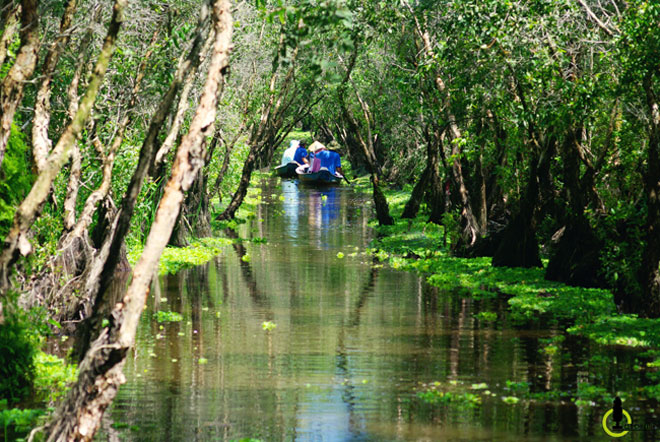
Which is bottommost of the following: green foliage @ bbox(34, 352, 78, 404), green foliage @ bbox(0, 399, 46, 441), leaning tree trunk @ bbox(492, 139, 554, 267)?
green foliage @ bbox(0, 399, 46, 441)

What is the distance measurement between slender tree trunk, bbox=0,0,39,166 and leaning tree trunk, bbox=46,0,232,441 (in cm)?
290

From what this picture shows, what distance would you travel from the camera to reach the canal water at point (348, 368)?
39.0 feet

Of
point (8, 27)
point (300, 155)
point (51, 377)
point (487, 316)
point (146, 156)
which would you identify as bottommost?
point (51, 377)

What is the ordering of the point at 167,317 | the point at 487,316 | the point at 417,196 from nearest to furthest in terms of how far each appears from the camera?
the point at 167,317
the point at 487,316
the point at 417,196

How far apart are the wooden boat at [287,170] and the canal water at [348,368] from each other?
170ft

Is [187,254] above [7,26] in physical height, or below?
below

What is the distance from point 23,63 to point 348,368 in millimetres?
7334

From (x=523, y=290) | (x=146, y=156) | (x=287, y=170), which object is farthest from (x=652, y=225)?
(x=287, y=170)

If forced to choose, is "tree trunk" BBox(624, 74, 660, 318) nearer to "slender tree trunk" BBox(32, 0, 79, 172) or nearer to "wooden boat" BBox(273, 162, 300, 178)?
"slender tree trunk" BBox(32, 0, 79, 172)

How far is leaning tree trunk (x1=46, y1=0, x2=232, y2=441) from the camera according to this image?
28.9ft

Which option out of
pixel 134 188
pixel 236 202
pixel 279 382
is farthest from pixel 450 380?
pixel 236 202

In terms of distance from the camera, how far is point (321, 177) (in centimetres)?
7106

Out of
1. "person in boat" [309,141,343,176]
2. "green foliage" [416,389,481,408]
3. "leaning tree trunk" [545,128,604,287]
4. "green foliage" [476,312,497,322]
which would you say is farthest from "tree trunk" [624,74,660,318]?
"person in boat" [309,141,343,176]

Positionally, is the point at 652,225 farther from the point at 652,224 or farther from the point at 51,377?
the point at 51,377
